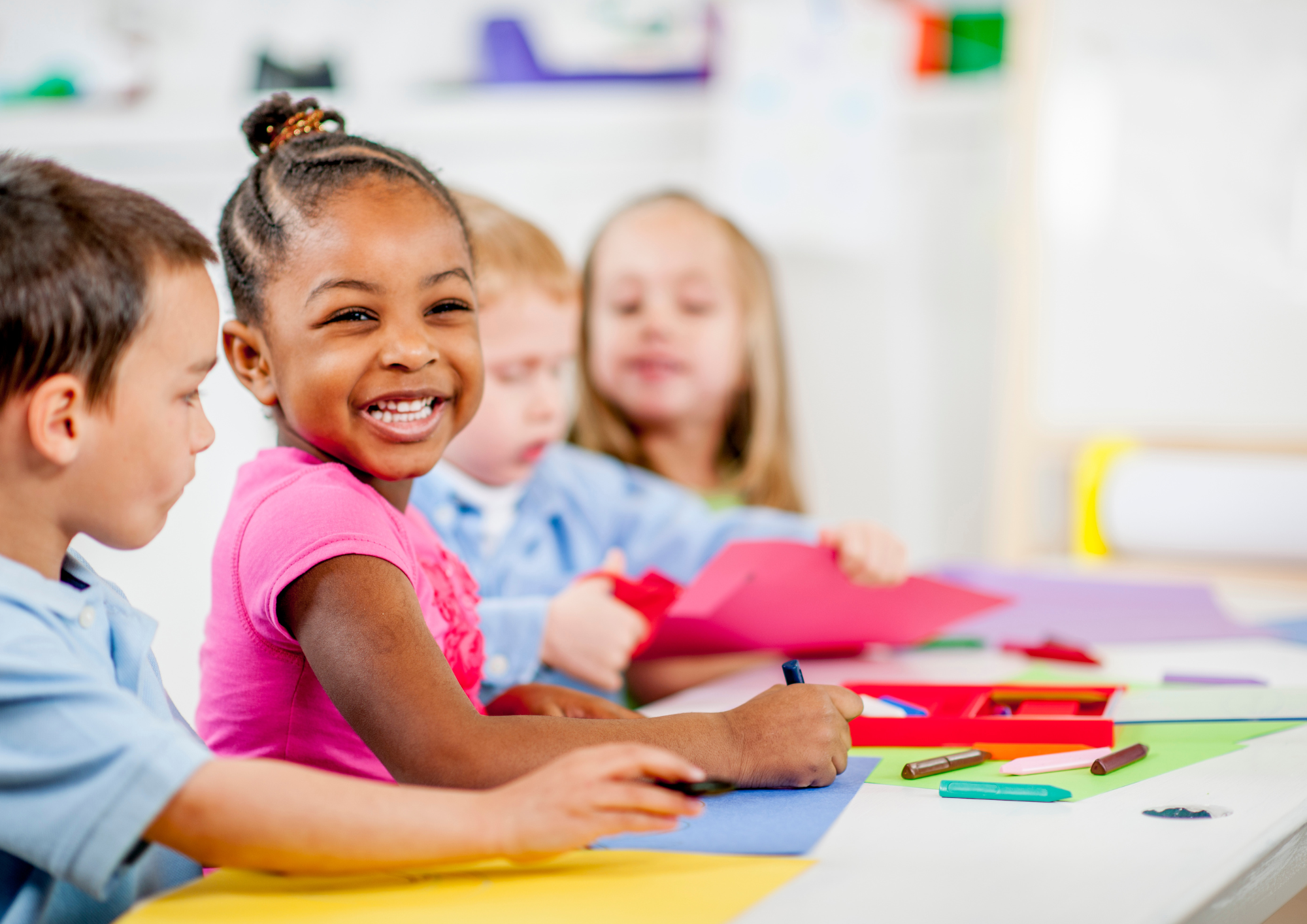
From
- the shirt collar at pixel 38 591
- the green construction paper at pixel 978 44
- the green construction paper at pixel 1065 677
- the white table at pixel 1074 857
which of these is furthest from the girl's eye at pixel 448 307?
the green construction paper at pixel 978 44

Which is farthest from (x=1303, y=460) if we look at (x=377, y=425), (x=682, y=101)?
(x=377, y=425)

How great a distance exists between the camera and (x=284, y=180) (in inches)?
25.3

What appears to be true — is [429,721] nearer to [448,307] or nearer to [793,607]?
[448,307]

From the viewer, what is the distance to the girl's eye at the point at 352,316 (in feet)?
2.05

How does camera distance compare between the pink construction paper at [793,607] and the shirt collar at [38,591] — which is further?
the pink construction paper at [793,607]

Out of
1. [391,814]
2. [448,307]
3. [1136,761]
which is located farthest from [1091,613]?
[391,814]

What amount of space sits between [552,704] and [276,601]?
21cm

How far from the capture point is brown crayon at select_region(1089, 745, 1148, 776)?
2.08 feet

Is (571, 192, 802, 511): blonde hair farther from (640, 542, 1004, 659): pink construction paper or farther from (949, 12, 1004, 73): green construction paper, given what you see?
(949, 12, 1004, 73): green construction paper

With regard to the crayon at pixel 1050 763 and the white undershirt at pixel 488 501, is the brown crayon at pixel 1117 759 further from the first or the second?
the white undershirt at pixel 488 501

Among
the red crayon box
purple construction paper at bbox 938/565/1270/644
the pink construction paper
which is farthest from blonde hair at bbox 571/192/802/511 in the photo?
the red crayon box

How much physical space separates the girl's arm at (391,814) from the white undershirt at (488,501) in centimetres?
59

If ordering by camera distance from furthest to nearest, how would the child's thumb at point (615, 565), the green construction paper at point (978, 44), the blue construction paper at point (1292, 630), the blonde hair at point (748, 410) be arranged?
the green construction paper at point (978, 44)
the blonde hair at point (748, 410)
the blue construction paper at point (1292, 630)
the child's thumb at point (615, 565)

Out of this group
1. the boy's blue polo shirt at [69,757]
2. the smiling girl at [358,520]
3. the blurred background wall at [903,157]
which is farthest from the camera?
the blurred background wall at [903,157]
